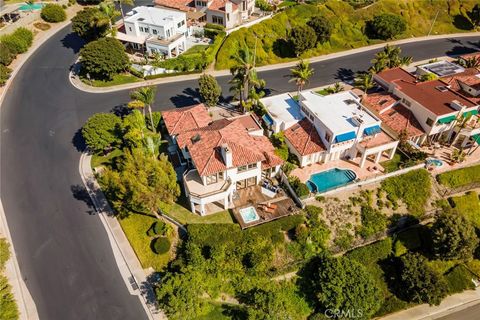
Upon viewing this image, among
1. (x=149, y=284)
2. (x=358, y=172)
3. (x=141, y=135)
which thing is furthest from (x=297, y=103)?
(x=149, y=284)

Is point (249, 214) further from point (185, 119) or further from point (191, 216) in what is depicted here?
point (185, 119)

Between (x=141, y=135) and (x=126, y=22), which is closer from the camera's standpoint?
(x=141, y=135)

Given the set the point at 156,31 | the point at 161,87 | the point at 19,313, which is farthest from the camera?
the point at 156,31

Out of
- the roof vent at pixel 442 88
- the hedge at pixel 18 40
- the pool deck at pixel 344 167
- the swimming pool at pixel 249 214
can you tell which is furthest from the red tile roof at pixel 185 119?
the hedge at pixel 18 40

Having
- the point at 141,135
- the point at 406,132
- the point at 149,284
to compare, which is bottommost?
the point at 149,284

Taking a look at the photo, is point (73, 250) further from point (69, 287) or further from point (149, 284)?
point (149, 284)

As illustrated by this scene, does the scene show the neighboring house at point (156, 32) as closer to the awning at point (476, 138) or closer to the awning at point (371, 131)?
the awning at point (371, 131)
